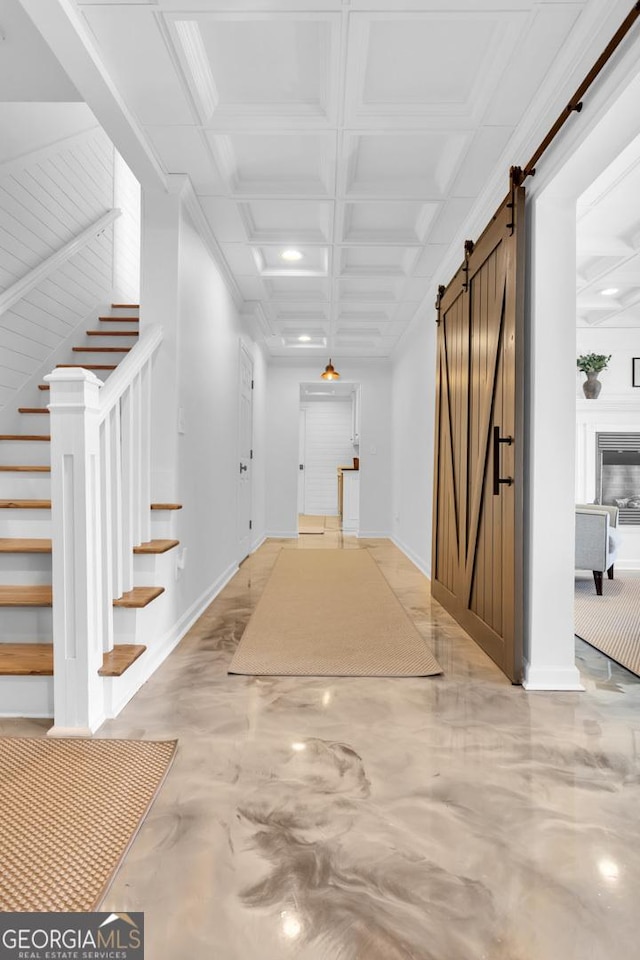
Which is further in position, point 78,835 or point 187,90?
point 187,90

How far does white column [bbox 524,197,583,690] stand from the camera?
2.31 metres

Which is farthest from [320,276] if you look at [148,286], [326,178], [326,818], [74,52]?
[326,818]

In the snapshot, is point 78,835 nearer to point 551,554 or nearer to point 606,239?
point 551,554

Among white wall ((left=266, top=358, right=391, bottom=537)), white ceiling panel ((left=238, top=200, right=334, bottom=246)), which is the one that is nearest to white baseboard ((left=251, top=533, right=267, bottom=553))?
white wall ((left=266, top=358, right=391, bottom=537))

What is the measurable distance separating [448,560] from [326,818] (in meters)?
2.36

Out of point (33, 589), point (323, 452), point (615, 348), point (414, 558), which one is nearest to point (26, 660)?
point (33, 589)

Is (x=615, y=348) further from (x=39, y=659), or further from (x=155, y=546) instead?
(x=39, y=659)

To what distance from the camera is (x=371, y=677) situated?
95.3 inches

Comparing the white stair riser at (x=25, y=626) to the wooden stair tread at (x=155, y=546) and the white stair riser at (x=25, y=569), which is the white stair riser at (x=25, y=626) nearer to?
the white stair riser at (x=25, y=569)

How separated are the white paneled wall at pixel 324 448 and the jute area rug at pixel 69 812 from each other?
31.6 ft

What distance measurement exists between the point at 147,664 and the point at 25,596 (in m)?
0.61

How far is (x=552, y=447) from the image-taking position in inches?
91.8

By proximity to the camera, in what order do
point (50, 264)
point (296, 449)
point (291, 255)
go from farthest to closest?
1. point (296, 449)
2. point (291, 255)
3. point (50, 264)

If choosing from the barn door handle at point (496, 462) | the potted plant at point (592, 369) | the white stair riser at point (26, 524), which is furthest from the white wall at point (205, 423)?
the potted plant at point (592, 369)
